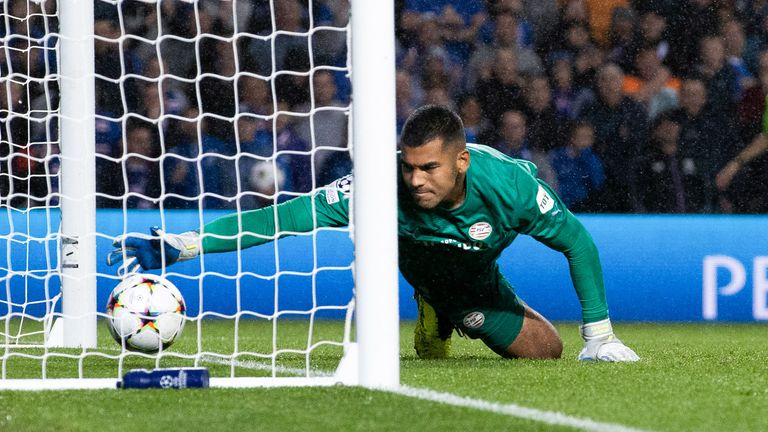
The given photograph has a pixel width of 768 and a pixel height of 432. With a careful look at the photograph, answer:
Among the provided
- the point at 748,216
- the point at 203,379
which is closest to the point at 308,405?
the point at 203,379

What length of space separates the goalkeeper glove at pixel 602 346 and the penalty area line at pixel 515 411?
1320 millimetres

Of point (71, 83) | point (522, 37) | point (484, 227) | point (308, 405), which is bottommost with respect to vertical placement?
point (308, 405)

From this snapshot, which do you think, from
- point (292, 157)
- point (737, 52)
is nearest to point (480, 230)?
point (292, 157)

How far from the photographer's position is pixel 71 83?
6.43 metres

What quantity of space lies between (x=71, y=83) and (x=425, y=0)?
4.27 metres

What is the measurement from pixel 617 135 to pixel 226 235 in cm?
553

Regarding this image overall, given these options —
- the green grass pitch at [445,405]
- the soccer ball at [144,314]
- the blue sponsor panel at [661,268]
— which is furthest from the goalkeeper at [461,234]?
the blue sponsor panel at [661,268]

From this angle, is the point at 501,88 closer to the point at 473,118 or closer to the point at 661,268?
the point at 473,118

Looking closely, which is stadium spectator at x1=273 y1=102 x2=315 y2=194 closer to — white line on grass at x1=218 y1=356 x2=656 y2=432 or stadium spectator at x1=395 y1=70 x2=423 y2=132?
stadium spectator at x1=395 y1=70 x2=423 y2=132

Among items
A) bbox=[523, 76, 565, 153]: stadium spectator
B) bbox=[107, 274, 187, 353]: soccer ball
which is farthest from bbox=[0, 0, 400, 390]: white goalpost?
bbox=[523, 76, 565, 153]: stadium spectator

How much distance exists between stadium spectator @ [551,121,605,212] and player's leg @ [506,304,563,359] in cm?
396

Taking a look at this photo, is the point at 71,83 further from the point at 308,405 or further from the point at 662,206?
the point at 662,206

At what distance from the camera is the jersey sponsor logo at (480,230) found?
532cm

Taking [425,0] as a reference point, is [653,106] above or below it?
below
